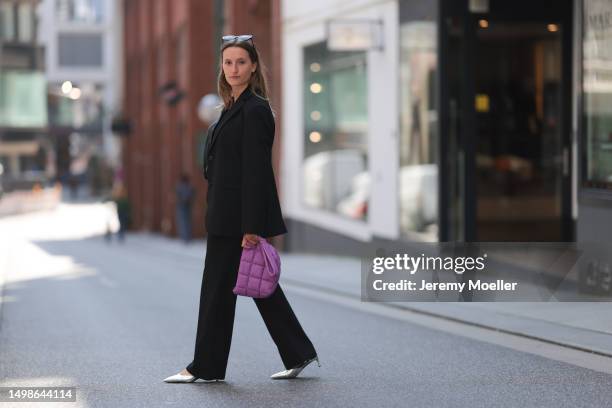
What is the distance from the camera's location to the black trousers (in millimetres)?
7652

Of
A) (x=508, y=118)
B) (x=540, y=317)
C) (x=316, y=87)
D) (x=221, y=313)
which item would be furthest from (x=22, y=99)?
(x=221, y=313)

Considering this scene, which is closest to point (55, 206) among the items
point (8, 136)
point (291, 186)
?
point (8, 136)

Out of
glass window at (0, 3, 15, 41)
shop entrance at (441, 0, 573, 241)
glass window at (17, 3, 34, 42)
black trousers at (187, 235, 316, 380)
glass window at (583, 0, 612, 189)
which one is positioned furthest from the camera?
glass window at (17, 3, 34, 42)

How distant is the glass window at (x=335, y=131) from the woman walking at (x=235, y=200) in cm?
1239

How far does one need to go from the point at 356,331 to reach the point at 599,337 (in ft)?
6.78

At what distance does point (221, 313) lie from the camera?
7695 mm

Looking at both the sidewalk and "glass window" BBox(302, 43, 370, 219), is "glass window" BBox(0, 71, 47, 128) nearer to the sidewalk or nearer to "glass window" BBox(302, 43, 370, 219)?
"glass window" BBox(302, 43, 370, 219)

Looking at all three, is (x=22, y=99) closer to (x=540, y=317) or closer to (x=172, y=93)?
(x=172, y=93)

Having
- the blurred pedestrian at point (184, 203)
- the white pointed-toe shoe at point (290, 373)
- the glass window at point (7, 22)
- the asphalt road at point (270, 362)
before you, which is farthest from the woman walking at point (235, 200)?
the glass window at point (7, 22)

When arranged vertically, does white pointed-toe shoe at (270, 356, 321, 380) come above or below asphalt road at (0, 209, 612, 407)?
above

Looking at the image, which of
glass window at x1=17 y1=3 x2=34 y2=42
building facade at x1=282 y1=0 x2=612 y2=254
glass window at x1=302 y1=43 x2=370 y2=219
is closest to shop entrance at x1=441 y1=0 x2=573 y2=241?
building facade at x1=282 y1=0 x2=612 y2=254

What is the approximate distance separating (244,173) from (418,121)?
1032 cm

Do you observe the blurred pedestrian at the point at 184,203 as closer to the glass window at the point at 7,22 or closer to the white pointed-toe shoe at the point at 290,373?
the white pointed-toe shoe at the point at 290,373

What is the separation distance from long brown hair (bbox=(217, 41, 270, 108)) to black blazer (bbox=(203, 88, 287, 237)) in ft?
0.23
